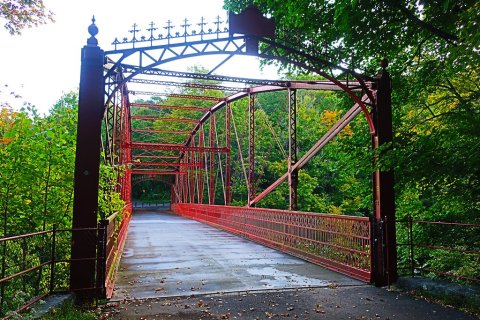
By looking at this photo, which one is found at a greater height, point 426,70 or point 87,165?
point 426,70

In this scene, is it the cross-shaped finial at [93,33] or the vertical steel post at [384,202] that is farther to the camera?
the vertical steel post at [384,202]

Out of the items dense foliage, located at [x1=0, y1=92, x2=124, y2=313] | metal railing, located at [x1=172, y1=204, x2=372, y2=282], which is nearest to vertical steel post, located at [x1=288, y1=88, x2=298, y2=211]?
metal railing, located at [x1=172, y1=204, x2=372, y2=282]

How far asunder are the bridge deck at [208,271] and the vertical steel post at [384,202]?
0.56 meters

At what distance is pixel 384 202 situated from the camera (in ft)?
23.8

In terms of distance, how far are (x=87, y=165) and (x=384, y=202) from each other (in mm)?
5077

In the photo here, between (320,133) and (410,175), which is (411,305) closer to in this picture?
(410,175)

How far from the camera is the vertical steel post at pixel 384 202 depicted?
7.03m

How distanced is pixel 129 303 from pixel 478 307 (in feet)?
15.5

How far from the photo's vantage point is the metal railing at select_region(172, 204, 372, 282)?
25.1ft

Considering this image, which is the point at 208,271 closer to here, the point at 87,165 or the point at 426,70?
the point at 87,165

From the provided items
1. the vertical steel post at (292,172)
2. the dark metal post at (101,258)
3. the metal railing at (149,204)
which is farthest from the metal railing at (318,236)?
the metal railing at (149,204)

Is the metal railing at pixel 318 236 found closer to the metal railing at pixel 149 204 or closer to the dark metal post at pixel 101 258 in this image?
the dark metal post at pixel 101 258

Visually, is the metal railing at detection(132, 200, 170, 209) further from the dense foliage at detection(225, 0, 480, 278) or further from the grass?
the grass

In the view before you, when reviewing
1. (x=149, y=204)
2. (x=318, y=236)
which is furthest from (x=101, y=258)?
(x=149, y=204)
